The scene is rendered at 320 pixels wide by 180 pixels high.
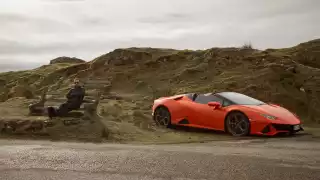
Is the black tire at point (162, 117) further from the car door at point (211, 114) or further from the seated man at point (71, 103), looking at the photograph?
the seated man at point (71, 103)

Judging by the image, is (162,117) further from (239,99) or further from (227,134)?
(239,99)

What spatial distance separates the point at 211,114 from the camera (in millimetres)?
13180

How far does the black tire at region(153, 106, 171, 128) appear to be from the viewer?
46.8 feet

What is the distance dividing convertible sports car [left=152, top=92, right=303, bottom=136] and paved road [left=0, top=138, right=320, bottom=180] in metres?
2.94

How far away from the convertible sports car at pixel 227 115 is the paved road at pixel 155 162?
9.63ft

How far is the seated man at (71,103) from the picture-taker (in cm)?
1209

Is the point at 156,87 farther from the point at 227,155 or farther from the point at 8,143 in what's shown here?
the point at 227,155

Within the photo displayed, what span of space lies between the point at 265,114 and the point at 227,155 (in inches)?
185

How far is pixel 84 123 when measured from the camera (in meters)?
11.6

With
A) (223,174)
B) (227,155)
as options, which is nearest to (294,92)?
(227,155)

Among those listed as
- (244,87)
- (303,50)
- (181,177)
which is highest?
(303,50)

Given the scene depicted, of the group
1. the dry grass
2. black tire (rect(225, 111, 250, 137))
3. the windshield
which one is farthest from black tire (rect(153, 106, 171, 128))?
black tire (rect(225, 111, 250, 137))

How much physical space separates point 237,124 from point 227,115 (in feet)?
1.36

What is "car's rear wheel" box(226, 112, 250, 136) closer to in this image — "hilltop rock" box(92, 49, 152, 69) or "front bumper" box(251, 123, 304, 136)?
"front bumper" box(251, 123, 304, 136)
